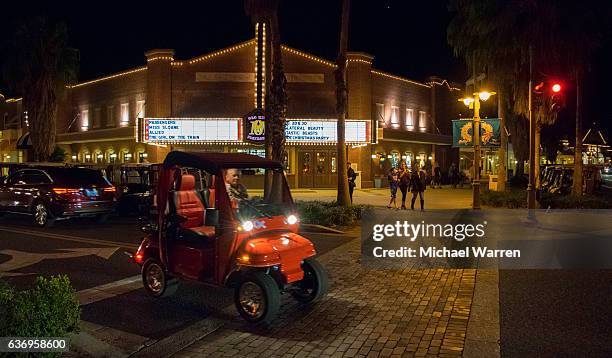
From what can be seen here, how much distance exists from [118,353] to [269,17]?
13.0m

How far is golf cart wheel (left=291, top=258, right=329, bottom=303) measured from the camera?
24.5ft

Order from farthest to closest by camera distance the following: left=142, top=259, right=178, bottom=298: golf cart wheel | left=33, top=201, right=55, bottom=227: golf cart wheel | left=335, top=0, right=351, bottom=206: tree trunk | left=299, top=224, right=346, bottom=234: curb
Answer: left=335, top=0, right=351, bottom=206: tree trunk, left=33, top=201, right=55, bottom=227: golf cart wheel, left=299, top=224, right=346, bottom=234: curb, left=142, top=259, right=178, bottom=298: golf cart wheel

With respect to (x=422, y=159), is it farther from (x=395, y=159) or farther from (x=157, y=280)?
(x=157, y=280)

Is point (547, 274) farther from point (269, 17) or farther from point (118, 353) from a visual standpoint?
point (269, 17)

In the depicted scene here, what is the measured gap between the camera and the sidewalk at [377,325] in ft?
19.5

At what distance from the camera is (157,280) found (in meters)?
8.08

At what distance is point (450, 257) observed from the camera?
11.5 m

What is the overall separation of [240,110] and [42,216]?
17.8m

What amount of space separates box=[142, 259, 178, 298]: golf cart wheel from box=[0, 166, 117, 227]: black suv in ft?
29.1

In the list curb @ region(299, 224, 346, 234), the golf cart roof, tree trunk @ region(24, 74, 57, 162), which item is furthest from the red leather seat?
tree trunk @ region(24, 74, 57, 162)

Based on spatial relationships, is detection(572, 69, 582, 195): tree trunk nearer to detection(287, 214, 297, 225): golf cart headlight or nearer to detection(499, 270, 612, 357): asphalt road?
detection(499, 270, 612, 357): asphalt road

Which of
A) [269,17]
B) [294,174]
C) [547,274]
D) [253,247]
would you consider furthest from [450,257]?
[294,174]

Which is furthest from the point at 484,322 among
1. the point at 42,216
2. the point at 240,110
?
the point at 240,110

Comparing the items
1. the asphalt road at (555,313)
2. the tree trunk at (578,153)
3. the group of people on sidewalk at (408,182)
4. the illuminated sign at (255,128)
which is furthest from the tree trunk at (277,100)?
the tree trunk at (578,153)
